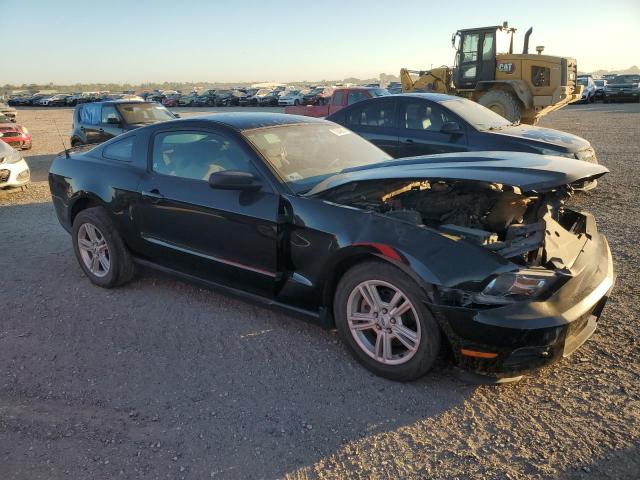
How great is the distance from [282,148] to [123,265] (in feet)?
5.95

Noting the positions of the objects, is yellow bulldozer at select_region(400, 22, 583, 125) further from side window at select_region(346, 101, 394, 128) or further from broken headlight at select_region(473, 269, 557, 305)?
broken headlight at select_region(473, 269, 557, 305)

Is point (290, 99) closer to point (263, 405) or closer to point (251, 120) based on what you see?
point (251, 120)

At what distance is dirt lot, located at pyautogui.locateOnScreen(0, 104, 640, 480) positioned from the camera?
94.6 inches

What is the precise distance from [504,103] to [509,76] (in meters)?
1.02

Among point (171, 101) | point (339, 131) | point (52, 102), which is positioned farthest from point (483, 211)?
point (52, 102)

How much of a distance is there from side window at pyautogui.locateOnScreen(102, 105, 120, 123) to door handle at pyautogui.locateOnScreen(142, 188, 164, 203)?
25.2 ft

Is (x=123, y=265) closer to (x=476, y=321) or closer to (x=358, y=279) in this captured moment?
(x=358, y=279)

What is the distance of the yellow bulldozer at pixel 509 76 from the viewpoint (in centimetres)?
1385

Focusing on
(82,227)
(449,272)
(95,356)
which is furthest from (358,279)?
(82,227)

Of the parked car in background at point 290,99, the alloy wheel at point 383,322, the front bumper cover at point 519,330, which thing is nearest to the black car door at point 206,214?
the alloy wheel at point 383,322

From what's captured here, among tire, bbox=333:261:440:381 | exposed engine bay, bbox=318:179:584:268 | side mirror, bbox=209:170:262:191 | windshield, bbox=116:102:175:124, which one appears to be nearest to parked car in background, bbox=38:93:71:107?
windshield, bbox=116:102:175:124

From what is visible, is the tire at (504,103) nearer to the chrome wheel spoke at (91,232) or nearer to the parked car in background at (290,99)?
the chrome wheel spoke at (91,232)

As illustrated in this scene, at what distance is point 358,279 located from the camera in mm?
3055

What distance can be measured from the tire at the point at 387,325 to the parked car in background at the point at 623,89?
33.6 meters
